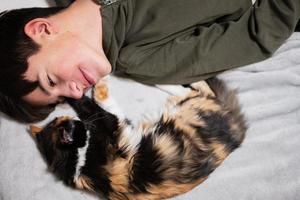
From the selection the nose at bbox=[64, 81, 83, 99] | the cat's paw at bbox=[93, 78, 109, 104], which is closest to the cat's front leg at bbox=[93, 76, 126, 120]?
the cat's paw at bbox=[93, 78, 109, 104]

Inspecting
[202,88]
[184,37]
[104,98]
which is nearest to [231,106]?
[202,88]

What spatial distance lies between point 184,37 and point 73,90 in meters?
0.45

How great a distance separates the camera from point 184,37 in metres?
1.35

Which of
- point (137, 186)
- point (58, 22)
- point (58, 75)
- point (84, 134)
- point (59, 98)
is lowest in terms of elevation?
point (137, 186)

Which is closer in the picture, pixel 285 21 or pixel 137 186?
pixel 137 186

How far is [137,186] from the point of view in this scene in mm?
1182

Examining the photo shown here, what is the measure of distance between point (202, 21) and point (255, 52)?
0.22 m

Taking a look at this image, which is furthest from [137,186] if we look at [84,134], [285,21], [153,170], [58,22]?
[285,21]

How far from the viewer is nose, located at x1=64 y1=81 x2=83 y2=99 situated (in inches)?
48.1

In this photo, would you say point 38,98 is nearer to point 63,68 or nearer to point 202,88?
point 63,68

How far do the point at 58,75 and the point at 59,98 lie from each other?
0.11 metres

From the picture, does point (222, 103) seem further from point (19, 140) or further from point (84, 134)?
point (19, 140)

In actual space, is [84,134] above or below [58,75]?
below

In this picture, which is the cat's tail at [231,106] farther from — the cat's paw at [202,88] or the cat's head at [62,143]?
the cat's head at [62,143]
